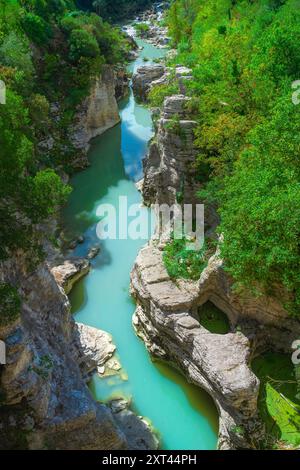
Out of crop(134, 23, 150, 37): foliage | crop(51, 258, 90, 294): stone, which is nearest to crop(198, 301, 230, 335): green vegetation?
crop(51, 258, 90, 294): stone

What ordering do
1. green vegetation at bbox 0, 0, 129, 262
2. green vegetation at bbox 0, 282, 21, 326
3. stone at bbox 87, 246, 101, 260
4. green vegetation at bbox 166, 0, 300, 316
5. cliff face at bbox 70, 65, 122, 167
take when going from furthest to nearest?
cliff face at bbox 70, 65, 122, 167 < green vegetation at bbox 0, 0, 129, 262 < stone at bbox 87, 246, 101, 260 < green vegetation at bbox 166, 0, 300, 316 < green vegetation at bbox 0, 282, 21, 326

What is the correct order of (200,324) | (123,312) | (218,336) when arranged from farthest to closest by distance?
(123,312) < (200,324) < (218,336)

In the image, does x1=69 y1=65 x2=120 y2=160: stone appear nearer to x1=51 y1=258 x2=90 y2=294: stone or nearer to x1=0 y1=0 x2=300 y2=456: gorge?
x1=0 y1=0 x2=300 y2=456: gorge

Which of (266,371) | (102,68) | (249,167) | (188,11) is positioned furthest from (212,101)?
(188,11)

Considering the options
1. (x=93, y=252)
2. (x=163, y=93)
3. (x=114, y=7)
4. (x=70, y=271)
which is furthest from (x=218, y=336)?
(x=114, y=7)

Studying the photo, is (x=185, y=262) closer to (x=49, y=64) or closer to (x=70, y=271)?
(x=70, y=271)

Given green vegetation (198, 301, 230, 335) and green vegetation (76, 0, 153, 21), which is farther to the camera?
green vegetation (76, 0, 153, 21)
